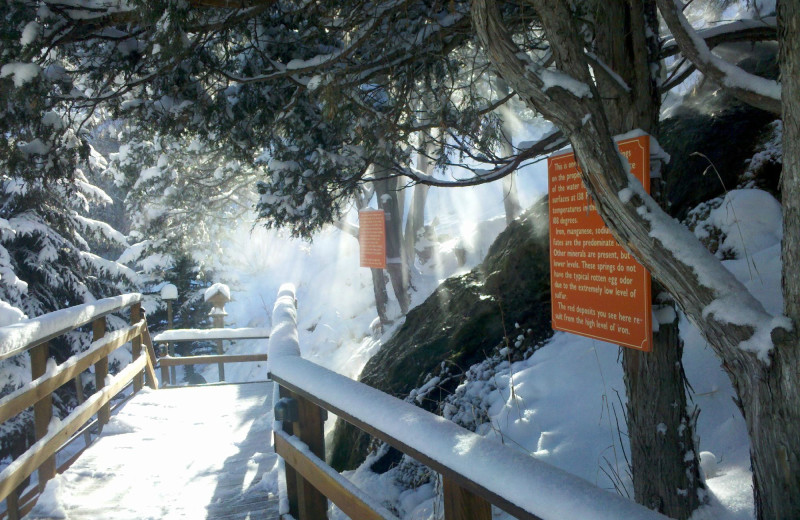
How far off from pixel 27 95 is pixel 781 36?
16.4 ft

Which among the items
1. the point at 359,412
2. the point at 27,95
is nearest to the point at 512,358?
the point at 359,412

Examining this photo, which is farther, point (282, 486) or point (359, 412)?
Result: point (282, 486)

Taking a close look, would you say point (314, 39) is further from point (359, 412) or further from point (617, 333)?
point (359, 412)

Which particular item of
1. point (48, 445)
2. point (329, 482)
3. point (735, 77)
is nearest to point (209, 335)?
point (48, 445)

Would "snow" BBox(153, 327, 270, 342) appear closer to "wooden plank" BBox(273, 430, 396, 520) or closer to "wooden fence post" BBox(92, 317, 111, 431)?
"wooden fence post" BBox(92, 317, 111, 431)

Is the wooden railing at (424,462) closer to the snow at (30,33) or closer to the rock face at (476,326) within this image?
the rock face at (476,326)

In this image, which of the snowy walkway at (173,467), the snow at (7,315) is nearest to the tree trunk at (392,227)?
the snowy walkway at (173,467)

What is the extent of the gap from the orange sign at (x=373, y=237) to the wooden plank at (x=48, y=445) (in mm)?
4718

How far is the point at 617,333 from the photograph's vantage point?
10.1ft

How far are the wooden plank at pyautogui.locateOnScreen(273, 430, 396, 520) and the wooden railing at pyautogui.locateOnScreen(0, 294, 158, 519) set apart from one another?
5.24ft

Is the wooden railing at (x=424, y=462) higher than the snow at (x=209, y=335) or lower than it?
higher

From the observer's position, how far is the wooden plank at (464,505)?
1508mm

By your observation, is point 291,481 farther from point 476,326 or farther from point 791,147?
point 476,326

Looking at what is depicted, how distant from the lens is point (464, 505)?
60.1 inches
